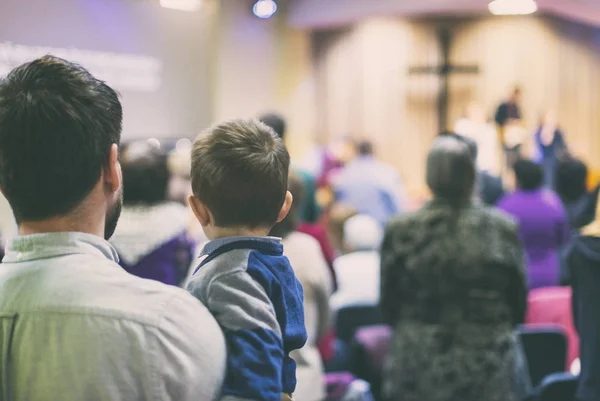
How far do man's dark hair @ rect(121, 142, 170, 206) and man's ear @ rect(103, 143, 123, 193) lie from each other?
60.8 inches

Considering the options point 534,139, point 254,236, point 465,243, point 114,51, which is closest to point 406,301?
point 465,243

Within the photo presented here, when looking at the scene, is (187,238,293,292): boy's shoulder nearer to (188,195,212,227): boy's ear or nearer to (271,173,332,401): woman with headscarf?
(188,195,212,227): boy's ear

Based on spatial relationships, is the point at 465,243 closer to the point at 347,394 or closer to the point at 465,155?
the point at 465,155

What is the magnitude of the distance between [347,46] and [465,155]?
9.61 meters

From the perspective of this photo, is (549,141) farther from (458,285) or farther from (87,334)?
(87,334)

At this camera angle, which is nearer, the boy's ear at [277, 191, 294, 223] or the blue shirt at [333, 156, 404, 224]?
the boy's ear at [277, 191, 294, 223]

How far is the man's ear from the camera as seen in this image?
1170 millimetres

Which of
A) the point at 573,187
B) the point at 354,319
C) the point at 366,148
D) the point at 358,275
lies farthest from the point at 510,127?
the point at 354,319

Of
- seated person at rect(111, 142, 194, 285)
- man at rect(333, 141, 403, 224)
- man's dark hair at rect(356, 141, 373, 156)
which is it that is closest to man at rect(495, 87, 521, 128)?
man at rect(333, 141, 403, 224)

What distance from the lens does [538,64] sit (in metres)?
12.1

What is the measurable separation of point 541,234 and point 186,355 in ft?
11.6

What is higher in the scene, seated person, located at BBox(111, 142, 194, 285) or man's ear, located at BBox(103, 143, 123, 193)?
man's ear, located at BBox(103, 143, 123, 193)

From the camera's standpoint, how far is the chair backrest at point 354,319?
3711 mm

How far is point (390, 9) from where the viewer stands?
10625 mm
